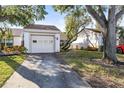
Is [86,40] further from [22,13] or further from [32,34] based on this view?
[22,13]

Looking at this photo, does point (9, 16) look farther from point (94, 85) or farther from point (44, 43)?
point (94, 85)

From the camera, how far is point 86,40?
115 feet

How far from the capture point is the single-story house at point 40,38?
24828 mm

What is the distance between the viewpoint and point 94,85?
987cm

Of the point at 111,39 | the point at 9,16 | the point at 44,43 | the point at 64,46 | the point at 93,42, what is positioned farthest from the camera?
the point at 93,42

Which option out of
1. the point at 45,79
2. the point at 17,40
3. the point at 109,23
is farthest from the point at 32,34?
the point at 45,79

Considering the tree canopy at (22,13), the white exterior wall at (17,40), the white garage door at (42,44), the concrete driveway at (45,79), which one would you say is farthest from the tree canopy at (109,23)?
the white exterior wall at (17,40)

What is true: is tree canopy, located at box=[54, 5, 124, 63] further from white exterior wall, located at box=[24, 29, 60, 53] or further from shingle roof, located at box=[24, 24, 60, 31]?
shingle roof, located at box=[24, 24, 60, 31]

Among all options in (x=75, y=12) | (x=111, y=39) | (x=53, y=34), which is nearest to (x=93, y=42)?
(x=53, y=34)

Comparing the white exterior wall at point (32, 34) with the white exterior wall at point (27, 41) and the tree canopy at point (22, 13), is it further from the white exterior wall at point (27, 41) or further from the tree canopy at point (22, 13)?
the tree canopy at point (22, 13)

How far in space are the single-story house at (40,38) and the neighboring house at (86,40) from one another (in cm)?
789

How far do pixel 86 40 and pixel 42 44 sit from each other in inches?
438
